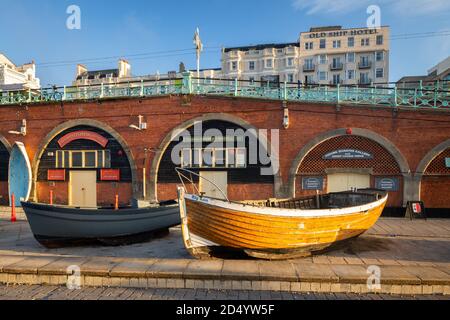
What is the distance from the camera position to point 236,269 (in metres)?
6.92

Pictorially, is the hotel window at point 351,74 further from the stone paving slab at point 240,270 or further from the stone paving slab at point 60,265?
the stone paving slab at point 60,265

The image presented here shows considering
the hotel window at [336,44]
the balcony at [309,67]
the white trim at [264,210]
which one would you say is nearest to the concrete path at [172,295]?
the white trim at [264,210]

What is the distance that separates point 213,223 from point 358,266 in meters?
3.80

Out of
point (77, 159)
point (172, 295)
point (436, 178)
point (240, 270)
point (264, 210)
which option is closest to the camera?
point (172, 295)

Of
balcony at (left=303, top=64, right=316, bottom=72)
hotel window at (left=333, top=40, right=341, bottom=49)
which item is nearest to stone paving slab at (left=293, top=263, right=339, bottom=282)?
balcony at (left=303, top=64, right=316, bottom=72)

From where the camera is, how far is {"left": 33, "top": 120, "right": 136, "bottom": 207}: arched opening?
17.8m

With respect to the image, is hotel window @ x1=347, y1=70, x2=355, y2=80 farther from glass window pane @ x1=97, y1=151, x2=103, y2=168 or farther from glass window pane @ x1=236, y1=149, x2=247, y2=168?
glass window pane @ x1=97, y1=151, x2=103, y2=168

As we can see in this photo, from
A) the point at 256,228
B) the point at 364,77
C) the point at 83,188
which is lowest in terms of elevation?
the point at 83,188

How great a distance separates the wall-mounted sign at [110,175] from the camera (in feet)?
58.5

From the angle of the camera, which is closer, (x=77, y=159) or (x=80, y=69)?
(x=77, y=159)

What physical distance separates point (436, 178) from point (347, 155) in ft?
14.4

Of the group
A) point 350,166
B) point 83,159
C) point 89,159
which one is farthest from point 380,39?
point 83,159

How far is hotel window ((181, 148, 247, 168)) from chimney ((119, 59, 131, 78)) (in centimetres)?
5501

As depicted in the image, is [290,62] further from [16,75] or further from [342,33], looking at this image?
[16,75]
